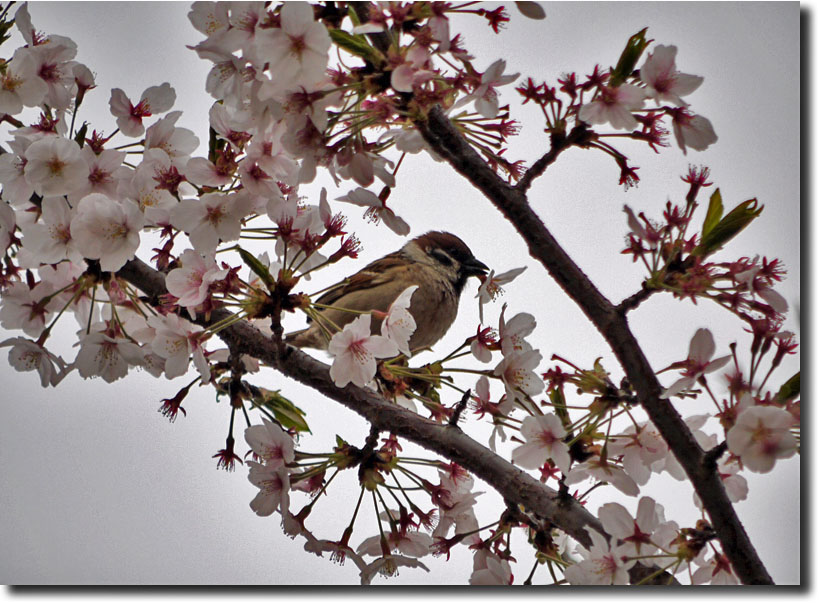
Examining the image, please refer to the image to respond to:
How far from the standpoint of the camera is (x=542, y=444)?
1.16 metres

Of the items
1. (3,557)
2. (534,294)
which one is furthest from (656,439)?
(3,557)

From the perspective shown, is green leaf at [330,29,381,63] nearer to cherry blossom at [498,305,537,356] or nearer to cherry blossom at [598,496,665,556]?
cherry blossom at [498,305,537,356]

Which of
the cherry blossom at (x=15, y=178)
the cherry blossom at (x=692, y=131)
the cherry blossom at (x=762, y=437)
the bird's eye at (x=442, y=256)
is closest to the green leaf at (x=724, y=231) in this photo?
the cherry blossom at (x=692, y=131)

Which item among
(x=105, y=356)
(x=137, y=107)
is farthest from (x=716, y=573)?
(x=137, y=107)

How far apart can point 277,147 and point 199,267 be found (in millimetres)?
203

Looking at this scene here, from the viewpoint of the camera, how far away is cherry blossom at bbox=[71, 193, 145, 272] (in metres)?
1.13

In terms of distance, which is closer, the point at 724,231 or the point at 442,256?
the point at 724,231

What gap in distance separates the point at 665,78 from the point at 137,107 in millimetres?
870

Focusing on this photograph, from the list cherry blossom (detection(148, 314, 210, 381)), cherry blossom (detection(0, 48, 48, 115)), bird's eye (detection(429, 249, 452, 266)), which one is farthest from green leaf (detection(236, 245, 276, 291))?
bird's eye (detection(429, 249, 452, 266))

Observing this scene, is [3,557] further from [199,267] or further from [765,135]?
[765,135]

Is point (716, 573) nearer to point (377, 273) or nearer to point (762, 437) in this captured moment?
point (762, 437)

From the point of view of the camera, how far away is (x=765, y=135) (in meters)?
1.68

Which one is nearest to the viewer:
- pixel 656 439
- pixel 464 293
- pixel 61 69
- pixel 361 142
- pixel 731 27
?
pixel 361 142

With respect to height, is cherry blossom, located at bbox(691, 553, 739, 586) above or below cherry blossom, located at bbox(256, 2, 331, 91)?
below
